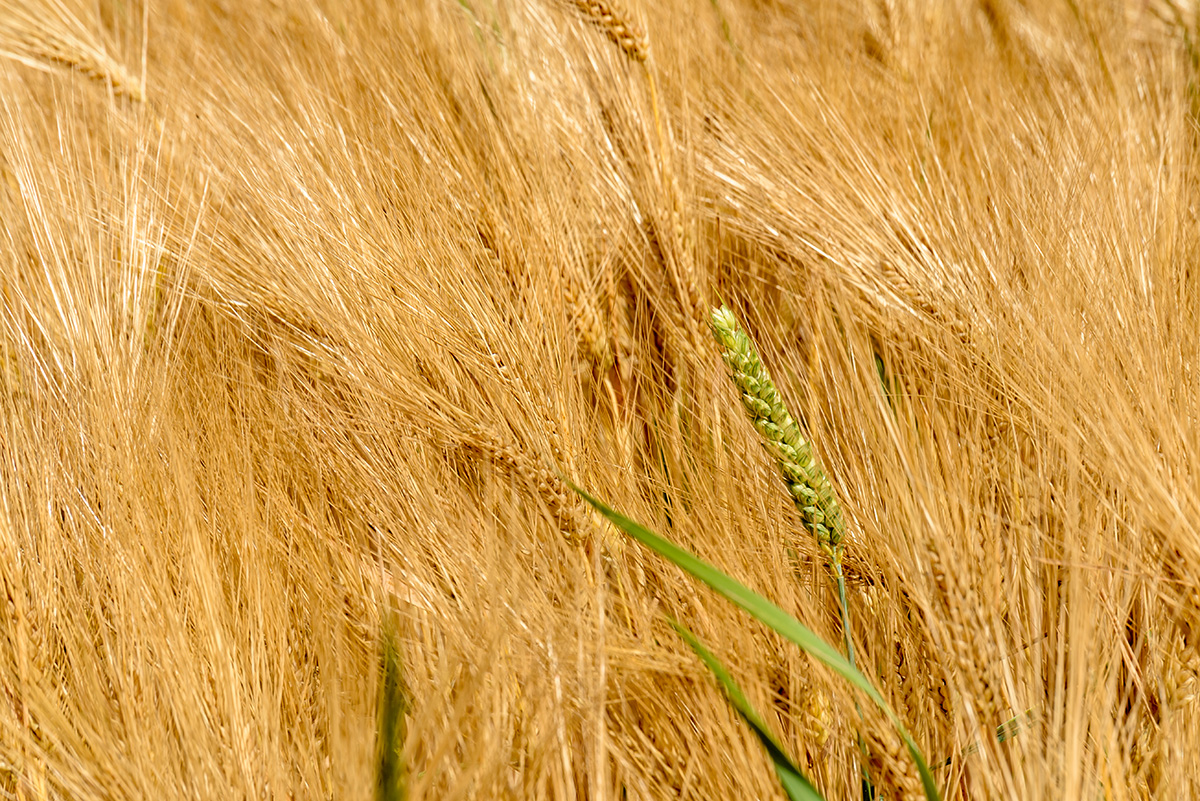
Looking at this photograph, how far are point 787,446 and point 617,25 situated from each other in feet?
2.48

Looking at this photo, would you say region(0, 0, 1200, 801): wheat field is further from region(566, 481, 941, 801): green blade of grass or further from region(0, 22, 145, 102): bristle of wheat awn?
region(0, 22, 145, 102): bristle of wheat awn

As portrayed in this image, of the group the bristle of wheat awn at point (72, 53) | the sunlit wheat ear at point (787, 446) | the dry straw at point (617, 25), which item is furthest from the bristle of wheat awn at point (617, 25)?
the bristle of wheat awn at point (72, 53)

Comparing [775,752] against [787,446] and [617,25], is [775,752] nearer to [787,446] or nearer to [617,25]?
[787,446]

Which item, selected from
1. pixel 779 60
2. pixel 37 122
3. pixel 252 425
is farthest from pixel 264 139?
pixel 779 60

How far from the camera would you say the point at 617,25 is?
119cm

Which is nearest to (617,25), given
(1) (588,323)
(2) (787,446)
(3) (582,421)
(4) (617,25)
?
(4) (617,25)

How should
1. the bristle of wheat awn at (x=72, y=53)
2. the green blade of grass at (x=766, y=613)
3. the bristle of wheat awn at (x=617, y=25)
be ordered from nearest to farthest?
the green blade of grass at (x=766, y=613) → the bristle of wheat awn at (x=617, y=25) → the bristle of wheat awn at (x=72, y=53)

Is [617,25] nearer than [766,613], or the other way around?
[766,613]

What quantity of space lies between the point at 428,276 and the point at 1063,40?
4.21ft

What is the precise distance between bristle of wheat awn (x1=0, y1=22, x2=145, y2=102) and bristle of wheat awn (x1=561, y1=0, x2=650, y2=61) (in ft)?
2.66

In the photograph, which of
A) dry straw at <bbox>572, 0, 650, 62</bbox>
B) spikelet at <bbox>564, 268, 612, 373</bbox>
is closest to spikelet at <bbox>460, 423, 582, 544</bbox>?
spikelet at <bbox>564, 268, 612, 373</bbox>

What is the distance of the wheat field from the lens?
2.26 ft

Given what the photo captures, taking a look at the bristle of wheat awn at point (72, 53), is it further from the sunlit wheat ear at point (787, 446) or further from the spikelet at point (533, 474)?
the sunlit wheat ear at point (787, 446)

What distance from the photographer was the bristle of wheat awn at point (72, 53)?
1409 millimetres
